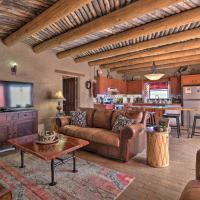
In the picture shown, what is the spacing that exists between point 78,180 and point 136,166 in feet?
3.64

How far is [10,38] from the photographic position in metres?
4.04

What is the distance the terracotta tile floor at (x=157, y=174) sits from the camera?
2.13m

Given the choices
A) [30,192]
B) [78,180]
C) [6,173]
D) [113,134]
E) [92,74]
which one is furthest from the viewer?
[92,74]

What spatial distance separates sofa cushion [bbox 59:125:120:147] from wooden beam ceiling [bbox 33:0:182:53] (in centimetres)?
216

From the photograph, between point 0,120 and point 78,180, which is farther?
point 0,120

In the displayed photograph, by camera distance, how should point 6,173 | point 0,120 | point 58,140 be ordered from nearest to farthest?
point 6,173, point 58,140, point 0,120

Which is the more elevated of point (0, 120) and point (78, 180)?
point (0, 120)

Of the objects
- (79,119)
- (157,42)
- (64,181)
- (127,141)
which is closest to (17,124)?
(79,119)

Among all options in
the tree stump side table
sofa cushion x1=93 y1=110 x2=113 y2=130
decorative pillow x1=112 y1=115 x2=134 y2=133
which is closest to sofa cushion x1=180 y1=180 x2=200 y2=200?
the tree stump side table

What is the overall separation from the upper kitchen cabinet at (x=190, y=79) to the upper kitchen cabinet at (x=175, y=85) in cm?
39

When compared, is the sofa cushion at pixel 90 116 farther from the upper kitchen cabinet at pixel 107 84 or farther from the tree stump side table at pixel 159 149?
the upper kitchen cabinet at pixel 107 84

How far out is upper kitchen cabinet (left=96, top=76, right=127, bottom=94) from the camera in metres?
7.02

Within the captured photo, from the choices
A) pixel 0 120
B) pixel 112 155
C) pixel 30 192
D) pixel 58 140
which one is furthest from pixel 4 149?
pixel 112 155

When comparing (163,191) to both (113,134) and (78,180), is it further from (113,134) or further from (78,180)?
(113,134)
